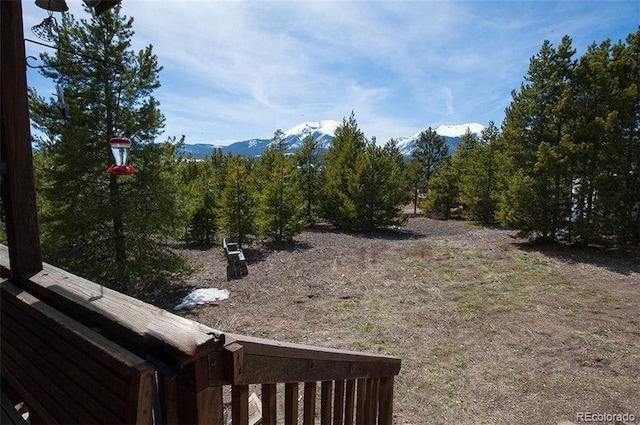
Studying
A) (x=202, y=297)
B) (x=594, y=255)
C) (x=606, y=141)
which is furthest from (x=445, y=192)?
(x=202, y=297)

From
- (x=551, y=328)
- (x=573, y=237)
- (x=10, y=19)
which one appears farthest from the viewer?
(x=573, y=237)

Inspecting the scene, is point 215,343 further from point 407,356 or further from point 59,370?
point 407,356

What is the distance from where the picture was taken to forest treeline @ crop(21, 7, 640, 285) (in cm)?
710

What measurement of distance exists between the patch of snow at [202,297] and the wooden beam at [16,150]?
605 centimetres

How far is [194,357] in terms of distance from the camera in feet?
2.88

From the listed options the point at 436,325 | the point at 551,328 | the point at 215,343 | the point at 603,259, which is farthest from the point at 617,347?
the point at 215,343

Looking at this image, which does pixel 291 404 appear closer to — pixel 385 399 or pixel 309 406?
pixel 309 406

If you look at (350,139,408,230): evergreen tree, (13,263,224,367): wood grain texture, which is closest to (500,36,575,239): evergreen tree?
(350,139,408,230): evergreen tree

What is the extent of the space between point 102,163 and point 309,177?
12309 mm

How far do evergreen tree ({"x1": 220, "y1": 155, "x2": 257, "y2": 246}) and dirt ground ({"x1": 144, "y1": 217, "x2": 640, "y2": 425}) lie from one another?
1.09 meters

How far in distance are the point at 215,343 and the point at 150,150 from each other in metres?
7.69

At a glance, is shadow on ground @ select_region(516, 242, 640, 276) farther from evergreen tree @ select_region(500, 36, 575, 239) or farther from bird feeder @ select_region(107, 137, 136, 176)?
bird feeder @ select_region(107, 137, 136, 176)

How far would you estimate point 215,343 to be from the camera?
92cm

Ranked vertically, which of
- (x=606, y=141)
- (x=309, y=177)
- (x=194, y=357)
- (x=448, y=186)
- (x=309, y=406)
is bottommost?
(x=309, y=406)
